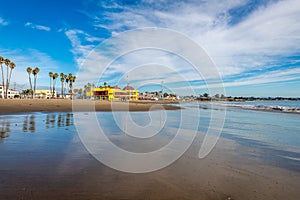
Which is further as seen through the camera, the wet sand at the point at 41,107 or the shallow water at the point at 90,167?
the wet sand at the point at 41,107

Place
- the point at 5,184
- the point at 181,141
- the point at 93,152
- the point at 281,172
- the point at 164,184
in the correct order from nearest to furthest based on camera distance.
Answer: the point at 5,184 → the point at 164,184 → the point at 281,172 → the point at 93,152 → the point at 181,141

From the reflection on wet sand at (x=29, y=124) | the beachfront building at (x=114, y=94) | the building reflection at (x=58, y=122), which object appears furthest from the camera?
the beachfront building at (x=114, y=94)

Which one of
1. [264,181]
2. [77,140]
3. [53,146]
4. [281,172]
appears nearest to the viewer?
[264,181]

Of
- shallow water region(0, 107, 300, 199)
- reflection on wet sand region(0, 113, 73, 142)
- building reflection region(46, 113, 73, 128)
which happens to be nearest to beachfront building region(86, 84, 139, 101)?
building reflection region(46, 113, 73, 128)

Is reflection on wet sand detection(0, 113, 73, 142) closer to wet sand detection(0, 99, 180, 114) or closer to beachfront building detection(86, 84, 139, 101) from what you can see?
wet sand detection(0, 99, 180, 114)

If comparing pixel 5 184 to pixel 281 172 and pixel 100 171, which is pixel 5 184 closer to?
pixel 100 171

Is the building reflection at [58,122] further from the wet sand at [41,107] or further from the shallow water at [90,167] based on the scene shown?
the wet sand at [41,107]

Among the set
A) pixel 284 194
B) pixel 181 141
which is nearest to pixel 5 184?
pixel 284 194

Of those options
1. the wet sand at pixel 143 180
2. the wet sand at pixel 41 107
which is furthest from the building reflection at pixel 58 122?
the wet sand at pixel 41 107

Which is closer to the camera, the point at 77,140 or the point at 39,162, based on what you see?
the point at 39,162

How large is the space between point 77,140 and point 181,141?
5.17m

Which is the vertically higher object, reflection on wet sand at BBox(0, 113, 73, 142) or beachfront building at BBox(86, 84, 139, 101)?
beachfront building at BBox(86, 84, 139, 101)

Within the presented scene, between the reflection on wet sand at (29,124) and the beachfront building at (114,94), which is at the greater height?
the beachfront building at (114,94)

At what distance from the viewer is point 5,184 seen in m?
3.95
